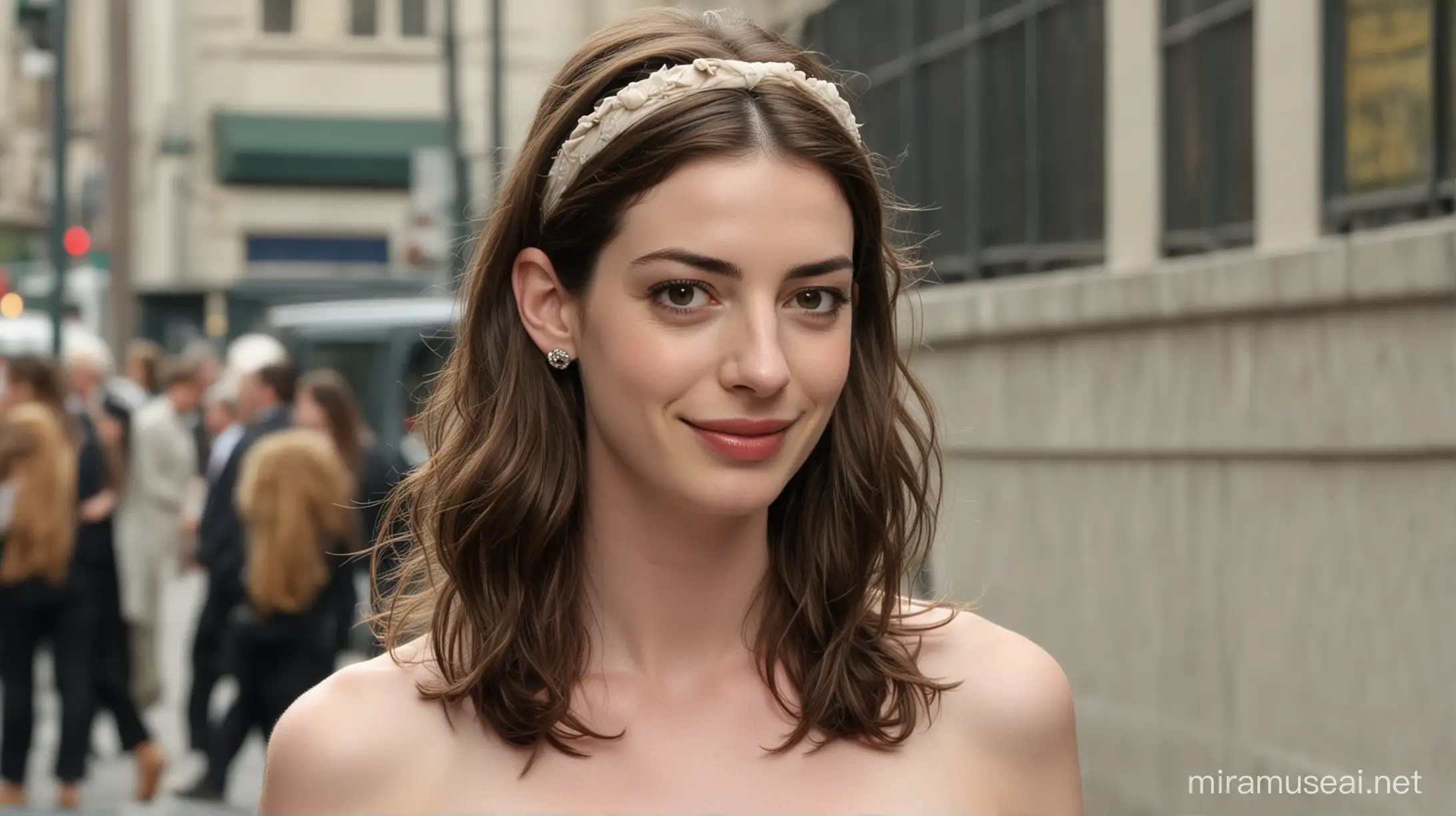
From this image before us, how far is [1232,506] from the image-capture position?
319 inches

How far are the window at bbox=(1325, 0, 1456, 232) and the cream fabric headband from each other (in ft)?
14.7

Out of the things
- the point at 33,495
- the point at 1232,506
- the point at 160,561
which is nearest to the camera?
the point at 1232,506

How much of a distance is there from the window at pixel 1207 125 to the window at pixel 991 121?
0.78 metres

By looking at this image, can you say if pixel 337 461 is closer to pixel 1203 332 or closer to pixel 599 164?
pixel 1203 332

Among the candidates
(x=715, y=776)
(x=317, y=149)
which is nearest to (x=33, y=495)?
(x=715, y=776)

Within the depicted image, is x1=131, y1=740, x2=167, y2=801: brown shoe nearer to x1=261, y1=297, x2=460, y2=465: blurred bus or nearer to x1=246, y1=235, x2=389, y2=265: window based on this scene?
x1=261, y1=297, x2=460, y2=465: blurred bus

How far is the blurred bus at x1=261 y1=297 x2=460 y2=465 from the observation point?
1892 cm

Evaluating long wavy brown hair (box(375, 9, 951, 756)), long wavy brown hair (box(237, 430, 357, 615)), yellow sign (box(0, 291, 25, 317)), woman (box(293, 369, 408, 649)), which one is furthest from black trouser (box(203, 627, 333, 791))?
yellow sign (box(0, 291, 25, 317))

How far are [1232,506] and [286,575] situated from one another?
381 centimetres

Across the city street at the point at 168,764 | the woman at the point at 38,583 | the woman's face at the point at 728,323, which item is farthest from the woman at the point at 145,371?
the woman's face at the point at 728,323

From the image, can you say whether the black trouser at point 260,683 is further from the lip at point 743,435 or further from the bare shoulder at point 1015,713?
the lip at point 743,435

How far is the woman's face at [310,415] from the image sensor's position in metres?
11.1

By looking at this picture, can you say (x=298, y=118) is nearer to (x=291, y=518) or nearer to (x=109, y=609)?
(x=109, y=609)

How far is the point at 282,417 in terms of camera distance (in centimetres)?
1121
